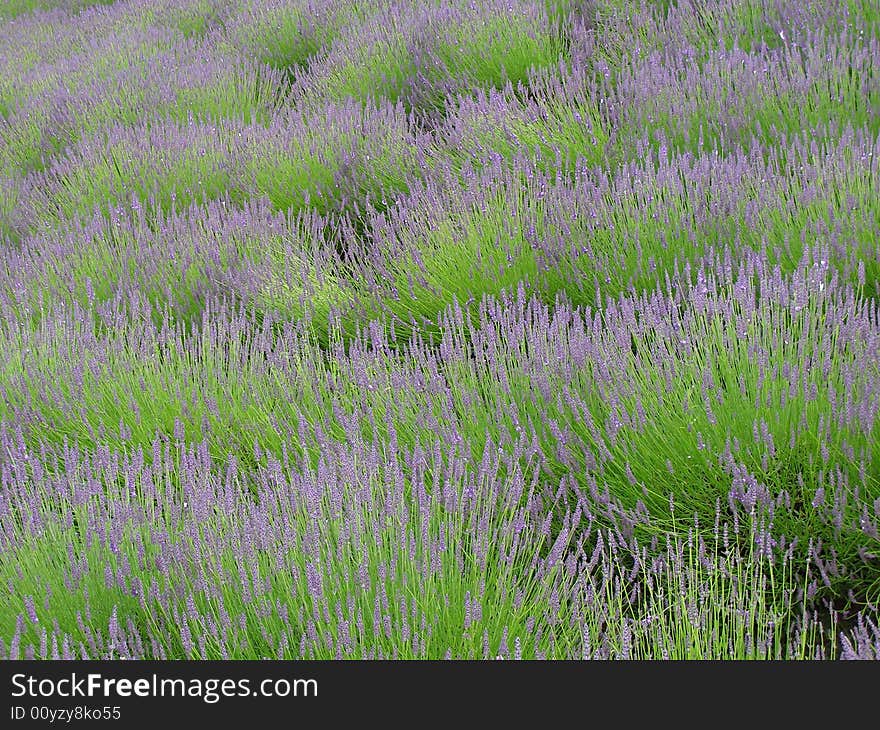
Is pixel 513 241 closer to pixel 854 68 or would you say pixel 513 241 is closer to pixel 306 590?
pixel 854 68

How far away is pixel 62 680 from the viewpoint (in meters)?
1.45

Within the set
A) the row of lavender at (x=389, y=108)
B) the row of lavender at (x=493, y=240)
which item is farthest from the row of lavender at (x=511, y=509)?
the row of lavender at (x=389, y=108)

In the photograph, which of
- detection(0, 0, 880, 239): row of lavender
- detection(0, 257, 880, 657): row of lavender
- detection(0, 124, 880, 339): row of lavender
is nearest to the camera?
detection(0, 257, 880, 657): row of lavender

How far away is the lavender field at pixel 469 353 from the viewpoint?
1591 mm

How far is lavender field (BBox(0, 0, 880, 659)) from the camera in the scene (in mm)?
1591

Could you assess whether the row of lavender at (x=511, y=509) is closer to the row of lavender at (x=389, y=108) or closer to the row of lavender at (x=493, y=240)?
the row of lavender at (x=493, y=240)

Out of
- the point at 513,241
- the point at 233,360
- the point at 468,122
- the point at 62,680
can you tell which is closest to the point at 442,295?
the point at 513,241

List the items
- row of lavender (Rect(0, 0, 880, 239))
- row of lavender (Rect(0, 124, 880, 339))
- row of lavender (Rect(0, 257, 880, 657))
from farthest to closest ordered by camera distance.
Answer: row of lavender (Rect(0, 0, 880, 239)) → row of lavender (Rect(0, 124, 880, 339)) → row of lavender (Rect(0, 257, 880, 657))

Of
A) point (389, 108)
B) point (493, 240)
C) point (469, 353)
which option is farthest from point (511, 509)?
point (389, 108)

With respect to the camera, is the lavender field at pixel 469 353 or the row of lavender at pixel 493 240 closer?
the lavender field at pixel 469 353

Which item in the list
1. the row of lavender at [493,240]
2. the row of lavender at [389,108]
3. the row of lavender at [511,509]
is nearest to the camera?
the row of lavender at [511,509]

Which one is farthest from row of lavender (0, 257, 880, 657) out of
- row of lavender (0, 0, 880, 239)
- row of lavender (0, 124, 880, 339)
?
row of lavender (0, 0, 880, 239)

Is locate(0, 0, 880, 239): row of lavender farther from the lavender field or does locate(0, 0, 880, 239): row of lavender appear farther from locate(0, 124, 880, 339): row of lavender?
locate(0, 124, 880, 339): row of lavender

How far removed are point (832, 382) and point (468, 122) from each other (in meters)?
2.44
